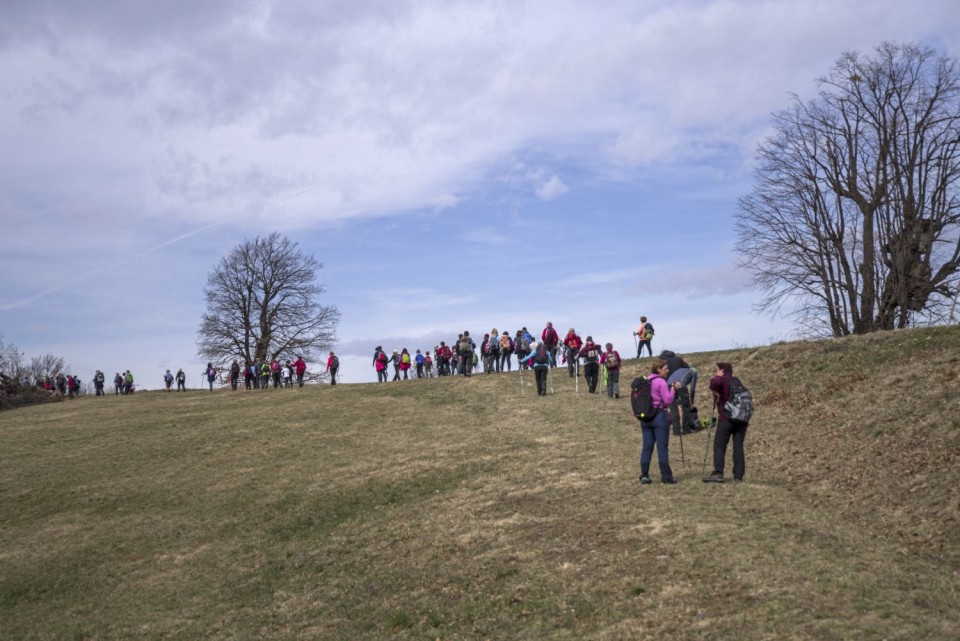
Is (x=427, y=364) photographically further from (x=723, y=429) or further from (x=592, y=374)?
(x=723, y=429)

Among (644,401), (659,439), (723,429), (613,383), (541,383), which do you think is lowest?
(659,439)

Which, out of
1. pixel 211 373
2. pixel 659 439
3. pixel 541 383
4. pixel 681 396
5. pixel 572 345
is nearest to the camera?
pixel 659 439

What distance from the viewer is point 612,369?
28.3 meters

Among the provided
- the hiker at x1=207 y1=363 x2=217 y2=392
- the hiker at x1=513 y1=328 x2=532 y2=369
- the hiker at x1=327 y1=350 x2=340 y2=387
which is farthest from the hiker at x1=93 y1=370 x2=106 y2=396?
the hiker at x1=513 y1=328 x2=532 y2=369

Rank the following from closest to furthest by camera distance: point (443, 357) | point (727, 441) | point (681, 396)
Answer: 1. point (727, 441)
2. point (681, 396)
3. point (443, 357)

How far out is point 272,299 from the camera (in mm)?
64500

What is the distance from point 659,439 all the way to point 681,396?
6863 millimetres

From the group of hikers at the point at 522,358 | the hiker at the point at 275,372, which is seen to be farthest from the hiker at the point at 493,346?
the hiker at the point at 275,372

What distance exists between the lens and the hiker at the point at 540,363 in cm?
3022

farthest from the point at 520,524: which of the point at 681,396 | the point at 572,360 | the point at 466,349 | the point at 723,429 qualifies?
the point at 466,349

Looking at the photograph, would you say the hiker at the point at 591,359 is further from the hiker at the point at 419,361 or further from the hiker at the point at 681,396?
the hiker at the point at 419,361

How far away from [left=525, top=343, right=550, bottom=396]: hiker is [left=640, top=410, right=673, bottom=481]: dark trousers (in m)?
14.2

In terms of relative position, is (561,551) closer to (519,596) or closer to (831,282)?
(519,596)

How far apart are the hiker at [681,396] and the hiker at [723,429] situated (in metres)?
4.33
